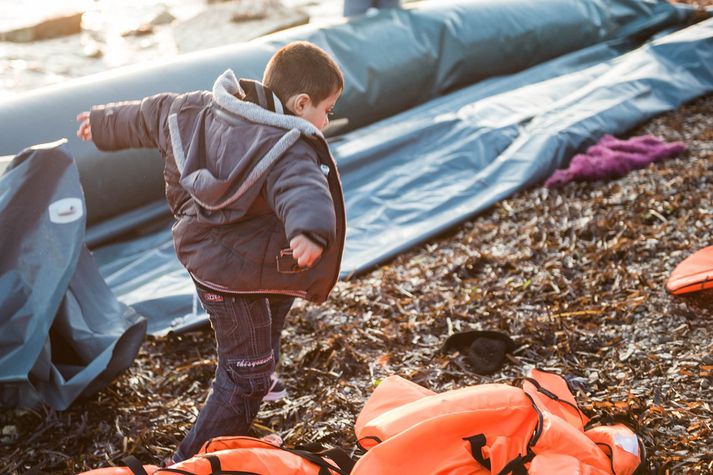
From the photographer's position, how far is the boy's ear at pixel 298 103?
204 centimetres

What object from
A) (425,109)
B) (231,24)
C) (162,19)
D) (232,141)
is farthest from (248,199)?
(162,19)

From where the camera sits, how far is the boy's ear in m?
2.04

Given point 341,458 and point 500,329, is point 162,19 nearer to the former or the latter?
point 500,329

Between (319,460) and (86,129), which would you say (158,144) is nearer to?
(86,129)

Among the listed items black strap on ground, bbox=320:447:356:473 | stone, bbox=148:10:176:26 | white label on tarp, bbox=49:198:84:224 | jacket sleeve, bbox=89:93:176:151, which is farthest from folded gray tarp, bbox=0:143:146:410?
stone, bbox=148:10:176:26

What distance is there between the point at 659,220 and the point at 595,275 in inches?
23.8

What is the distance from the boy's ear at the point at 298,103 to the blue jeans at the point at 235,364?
54cm

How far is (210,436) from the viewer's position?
2.24 metres

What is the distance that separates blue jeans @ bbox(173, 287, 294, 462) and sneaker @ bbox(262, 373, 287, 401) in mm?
337

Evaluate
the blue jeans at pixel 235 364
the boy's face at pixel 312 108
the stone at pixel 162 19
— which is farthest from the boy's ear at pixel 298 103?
the stone at pixel 162 19

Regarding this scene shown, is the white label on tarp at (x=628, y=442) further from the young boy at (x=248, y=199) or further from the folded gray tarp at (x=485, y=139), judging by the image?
the folded gray tarp at (x=485, y=139)

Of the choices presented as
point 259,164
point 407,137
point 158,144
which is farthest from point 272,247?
point 407,137

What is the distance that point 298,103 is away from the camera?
204 centimetres

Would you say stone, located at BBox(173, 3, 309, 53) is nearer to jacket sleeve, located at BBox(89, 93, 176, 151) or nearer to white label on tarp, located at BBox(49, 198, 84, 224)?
white label on tarp, located at BBox(49, 198, 84, 224)
